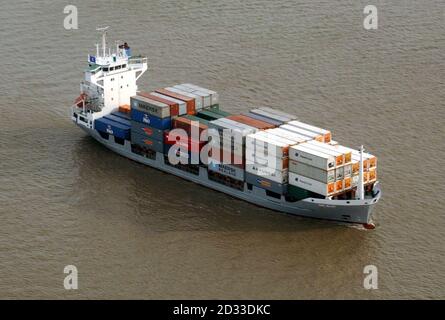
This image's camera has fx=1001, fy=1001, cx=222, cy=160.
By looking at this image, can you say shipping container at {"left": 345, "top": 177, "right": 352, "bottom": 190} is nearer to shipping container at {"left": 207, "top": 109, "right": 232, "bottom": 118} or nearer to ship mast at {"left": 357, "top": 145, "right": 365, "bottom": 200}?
ship mast at {"left": 357, "top": 145, "right": 365, "bottom": 200}

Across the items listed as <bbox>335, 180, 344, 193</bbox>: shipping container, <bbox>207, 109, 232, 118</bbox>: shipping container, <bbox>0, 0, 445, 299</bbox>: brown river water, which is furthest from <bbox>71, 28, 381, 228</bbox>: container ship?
<bbox>0, 0, 445, 299</bbox>: brown river water

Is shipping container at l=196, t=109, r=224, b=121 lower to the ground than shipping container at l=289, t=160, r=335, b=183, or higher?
higher

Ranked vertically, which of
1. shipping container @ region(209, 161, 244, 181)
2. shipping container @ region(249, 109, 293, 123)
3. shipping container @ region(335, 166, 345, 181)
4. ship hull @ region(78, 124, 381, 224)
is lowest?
ship hull @ region(78, 124, 381, 224)

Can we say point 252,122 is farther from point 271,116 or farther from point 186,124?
point 186,124

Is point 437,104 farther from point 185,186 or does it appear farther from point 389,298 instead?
point 389,298

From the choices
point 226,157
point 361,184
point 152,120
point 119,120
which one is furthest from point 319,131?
point 119,120

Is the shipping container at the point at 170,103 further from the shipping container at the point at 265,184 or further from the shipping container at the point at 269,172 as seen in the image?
the shipping container at the point at 265,184

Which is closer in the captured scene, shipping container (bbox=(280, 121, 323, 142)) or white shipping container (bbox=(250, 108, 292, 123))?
shipping container (bbox=(280, 121, 323, 142))
